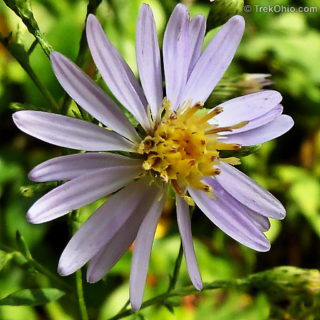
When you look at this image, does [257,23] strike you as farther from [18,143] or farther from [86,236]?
[86,236]

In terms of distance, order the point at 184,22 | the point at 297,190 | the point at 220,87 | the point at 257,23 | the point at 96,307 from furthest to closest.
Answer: the point at 257,23
the point at 297,190
the point at 96,307
the point at 220,87
the point at 184,22

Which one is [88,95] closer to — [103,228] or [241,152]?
[103,228]

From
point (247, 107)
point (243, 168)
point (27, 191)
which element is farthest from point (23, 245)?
point (243, 168)

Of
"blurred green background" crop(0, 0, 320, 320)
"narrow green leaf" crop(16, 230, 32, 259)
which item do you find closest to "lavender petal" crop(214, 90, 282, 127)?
"narrow green leaf" crop(16, 230, 32, 259)

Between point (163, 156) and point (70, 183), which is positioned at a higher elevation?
point (70, 183)

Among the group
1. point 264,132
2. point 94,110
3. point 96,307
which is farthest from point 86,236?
point 96,307

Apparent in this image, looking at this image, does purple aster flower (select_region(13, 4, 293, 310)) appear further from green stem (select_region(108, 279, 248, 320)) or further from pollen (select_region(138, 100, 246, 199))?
green stem (select_region(108, 279, 248, 320))

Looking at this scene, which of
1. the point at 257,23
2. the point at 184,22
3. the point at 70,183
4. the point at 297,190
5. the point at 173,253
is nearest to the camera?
the point at 70,183
